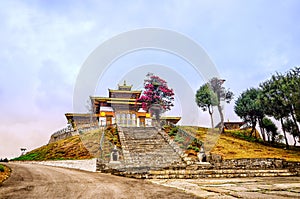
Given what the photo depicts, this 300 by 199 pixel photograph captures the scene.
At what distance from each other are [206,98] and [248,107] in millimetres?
5647

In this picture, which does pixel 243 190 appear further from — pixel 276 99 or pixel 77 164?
pixel 276 99

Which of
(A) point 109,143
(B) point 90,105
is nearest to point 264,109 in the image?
(A) point 109,143

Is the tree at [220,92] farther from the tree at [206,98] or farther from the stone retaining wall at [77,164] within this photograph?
the stone retaining wall at [77,164]

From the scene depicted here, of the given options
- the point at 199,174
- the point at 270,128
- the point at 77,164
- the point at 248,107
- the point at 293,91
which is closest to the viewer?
the point at 199,174

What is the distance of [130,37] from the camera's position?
14.3m

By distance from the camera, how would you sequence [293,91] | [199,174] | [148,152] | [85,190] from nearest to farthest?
[85,190], [199,174], [148,152], [293,91]

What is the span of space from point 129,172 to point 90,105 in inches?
1325

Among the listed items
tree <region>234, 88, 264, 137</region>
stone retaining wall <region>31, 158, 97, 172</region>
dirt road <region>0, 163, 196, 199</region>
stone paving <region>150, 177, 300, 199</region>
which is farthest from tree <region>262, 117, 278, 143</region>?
dirt road <region>0, 163, 196, 199</region>

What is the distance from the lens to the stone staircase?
527 inches

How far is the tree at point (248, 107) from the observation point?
3099cm

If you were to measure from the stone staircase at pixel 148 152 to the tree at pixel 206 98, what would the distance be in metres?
14.2

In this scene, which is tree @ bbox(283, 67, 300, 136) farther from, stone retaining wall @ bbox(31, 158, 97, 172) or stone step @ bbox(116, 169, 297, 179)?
stone retaining wall @ bbox(31, 158, 97, 172)

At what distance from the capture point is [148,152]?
16250 mm

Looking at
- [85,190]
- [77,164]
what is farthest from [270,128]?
[85,190]
